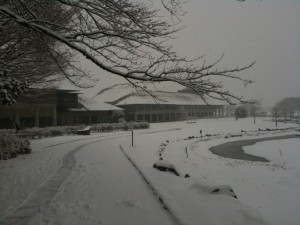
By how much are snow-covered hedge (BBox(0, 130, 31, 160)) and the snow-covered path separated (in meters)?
5.08

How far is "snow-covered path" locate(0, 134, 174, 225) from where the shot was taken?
21.2ft

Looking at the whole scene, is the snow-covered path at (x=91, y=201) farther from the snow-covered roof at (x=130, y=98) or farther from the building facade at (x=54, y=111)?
the snow-covered roof at (x=130, y=98)

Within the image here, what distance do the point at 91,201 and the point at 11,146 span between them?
398 inches

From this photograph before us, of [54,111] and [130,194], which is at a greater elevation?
[54,111]

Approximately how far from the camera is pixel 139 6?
7688 millimetres

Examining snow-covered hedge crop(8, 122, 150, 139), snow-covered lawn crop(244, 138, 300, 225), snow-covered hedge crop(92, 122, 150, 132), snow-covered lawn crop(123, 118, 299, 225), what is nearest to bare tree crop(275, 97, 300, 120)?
snow-covered hedge crop(92, 122, 150, 132)

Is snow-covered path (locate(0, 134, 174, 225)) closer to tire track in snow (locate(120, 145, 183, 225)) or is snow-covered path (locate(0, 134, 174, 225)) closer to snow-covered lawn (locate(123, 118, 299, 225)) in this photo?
tire track in snow (locate(120, 145, 183, 225))

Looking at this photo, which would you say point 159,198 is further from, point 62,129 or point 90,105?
point 90,105

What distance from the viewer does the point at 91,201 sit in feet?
25.4

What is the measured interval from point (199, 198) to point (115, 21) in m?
4.62

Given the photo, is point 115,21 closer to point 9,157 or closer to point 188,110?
point 9,157

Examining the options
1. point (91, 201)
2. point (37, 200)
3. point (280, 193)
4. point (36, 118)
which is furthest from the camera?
point (36, 118)

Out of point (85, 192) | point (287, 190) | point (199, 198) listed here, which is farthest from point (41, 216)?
point (287, 190)

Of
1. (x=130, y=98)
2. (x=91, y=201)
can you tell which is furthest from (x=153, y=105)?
(x=91, y=201)
